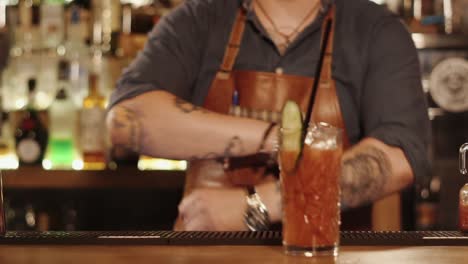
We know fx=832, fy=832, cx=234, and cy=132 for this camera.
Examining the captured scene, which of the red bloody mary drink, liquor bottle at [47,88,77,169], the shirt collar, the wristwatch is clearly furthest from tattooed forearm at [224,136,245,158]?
liquor bottle at [47,88,77,169]

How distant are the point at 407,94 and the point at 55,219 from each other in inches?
Answer: 70.7

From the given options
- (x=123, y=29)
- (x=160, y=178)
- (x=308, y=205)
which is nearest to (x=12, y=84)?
(x=123, y=29)

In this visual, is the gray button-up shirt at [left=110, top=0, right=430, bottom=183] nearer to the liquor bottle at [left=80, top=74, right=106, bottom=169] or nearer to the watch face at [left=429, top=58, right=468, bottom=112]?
the liquor bottle at [left=80, top=74, right=106, bottom=169]

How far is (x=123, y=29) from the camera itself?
3.24 metres

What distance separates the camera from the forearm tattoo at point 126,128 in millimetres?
1851

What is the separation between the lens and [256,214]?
64.5 inches

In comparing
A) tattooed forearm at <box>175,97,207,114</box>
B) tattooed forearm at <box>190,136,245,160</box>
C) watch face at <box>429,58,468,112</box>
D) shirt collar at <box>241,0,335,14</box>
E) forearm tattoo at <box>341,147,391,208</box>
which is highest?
shirt collar at <box>241,0,335,14</box>

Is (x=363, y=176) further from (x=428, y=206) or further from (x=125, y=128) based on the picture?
(x=428, y=206)

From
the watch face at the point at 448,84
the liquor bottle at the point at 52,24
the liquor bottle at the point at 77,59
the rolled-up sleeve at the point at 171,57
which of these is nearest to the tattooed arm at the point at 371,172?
the rolled-up sleeve at the point at 171,57

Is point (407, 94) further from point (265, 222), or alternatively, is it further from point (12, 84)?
point (12, 84)

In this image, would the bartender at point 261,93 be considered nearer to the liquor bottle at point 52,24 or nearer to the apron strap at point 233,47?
the apron strap at point 233,47

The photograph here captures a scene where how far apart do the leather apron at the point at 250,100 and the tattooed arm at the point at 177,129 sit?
0.09 meters

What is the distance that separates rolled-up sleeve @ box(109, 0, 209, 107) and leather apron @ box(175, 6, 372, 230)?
0.07 m

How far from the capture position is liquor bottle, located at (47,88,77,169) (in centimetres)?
310
